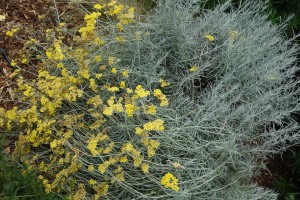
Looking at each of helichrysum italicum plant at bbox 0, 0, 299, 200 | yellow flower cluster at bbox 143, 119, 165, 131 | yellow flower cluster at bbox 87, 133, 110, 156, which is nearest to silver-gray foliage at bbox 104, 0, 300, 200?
helichrysum italicum plant at bbox 0, 0, 299, 200

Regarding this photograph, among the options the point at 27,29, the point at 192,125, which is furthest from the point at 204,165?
the point at 27,29

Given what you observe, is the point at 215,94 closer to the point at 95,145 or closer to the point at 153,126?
the point at 153,126

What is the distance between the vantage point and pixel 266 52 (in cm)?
284

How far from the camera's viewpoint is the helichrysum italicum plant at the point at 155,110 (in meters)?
2.15

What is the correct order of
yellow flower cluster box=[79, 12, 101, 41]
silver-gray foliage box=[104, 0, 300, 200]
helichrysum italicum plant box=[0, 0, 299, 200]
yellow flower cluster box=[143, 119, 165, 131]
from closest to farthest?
yellow flower cluster box=[143, 119, 165, 131]
helichrysum italicum plant box=[0, 0, 299, 200]
silver-gray foliage box=[104, 0, 300, 200]
yellow flower cluster box=[79, 12, 101, 41]

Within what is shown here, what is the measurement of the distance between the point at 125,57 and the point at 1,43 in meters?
0.87

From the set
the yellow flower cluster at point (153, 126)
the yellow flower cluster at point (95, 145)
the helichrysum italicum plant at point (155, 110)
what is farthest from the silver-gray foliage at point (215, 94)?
the yellow flower cluster at point (95, 145)

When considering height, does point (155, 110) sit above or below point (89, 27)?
below

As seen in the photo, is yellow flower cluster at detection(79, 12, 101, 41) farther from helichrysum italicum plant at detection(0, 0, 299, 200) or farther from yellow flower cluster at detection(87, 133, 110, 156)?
yellow flower cluster at detection(87, 133, 110, 156)

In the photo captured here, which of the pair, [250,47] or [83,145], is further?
[250,47]

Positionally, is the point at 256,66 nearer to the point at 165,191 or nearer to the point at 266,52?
the point at 266,52

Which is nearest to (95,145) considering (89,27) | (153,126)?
(153,126)

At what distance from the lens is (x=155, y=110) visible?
6.81 ft

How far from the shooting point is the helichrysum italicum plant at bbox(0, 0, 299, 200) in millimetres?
2146
